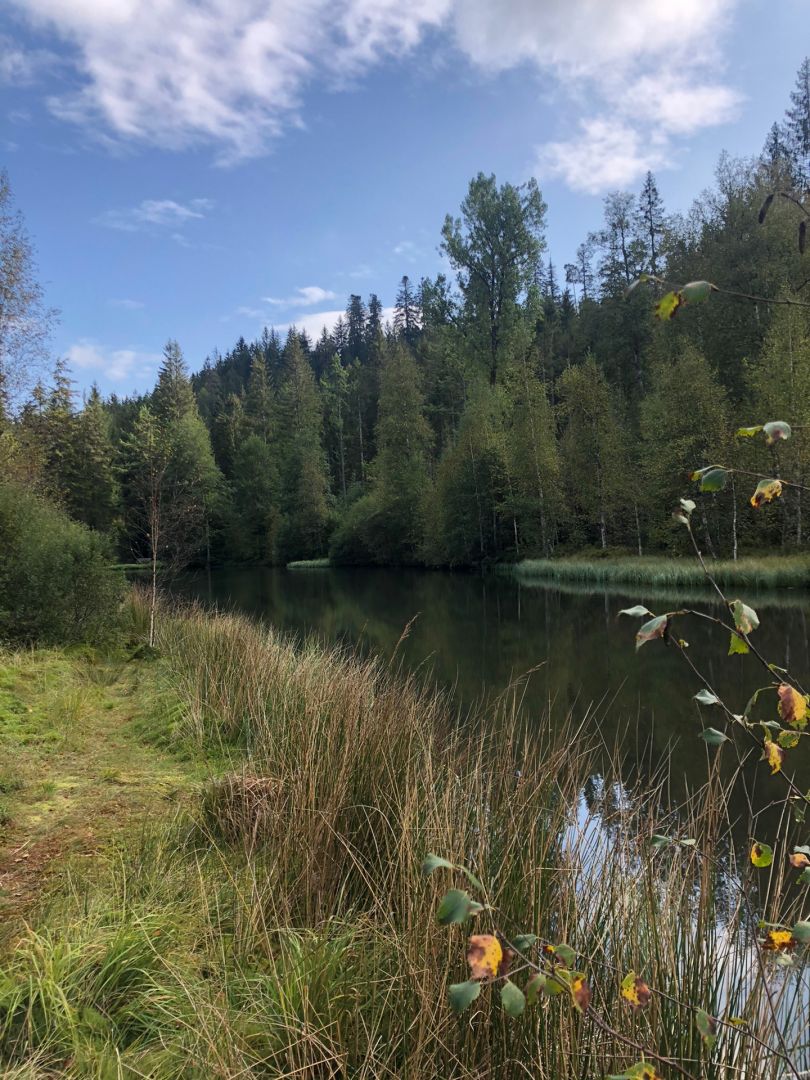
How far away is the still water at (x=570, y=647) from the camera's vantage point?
7.30m

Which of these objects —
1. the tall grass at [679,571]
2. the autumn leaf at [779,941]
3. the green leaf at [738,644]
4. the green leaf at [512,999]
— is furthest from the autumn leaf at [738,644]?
the tall grass at [679,571]

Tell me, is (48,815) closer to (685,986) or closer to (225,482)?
(685,986)

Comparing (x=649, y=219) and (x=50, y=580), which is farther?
(x=649, y=219)

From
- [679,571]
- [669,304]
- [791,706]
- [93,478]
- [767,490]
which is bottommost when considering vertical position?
[679,571]

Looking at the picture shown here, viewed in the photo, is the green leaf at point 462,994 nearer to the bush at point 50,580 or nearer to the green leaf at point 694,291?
the green leaf at point 694,291

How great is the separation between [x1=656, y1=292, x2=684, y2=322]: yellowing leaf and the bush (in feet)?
31.0

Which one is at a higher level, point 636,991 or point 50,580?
point 50,580

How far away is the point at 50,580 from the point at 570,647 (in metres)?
8.04

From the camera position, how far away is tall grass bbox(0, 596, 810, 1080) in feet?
5.81

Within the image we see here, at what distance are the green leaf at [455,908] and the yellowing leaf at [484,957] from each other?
3cm

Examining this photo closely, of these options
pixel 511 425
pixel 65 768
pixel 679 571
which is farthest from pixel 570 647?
pixel 511 425

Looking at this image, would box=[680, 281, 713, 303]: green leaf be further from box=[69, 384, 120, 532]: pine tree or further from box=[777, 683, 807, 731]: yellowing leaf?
box=[69, 384, 120, 532]: pine tree

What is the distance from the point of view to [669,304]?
3.44 feet

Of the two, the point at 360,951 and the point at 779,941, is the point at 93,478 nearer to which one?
the point at 360,951
